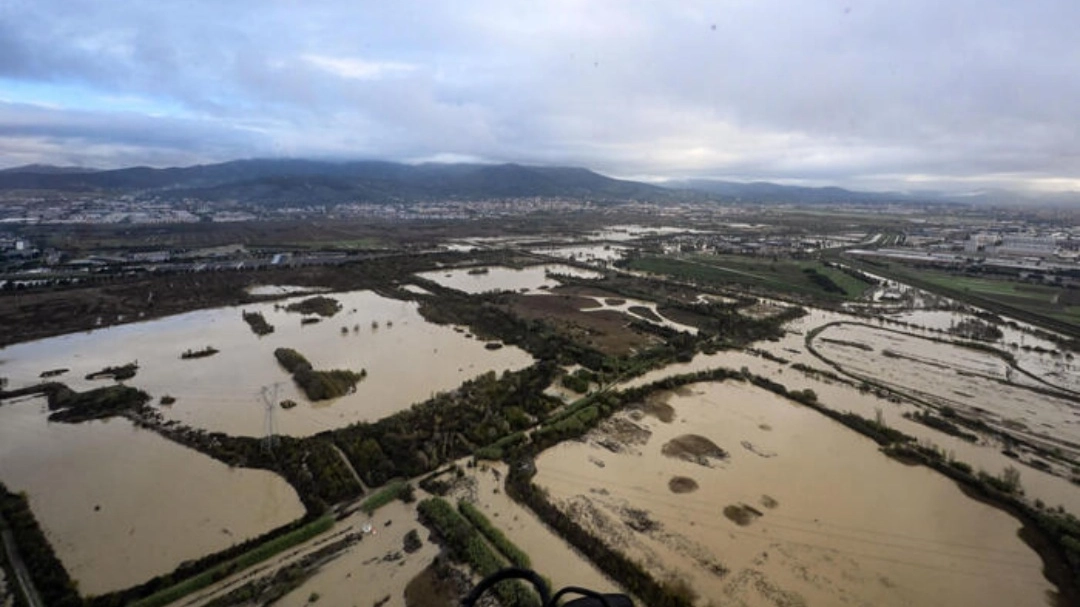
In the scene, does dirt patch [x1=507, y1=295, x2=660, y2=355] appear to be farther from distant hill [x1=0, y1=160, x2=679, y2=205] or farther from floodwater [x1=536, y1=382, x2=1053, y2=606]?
distant hill [x1=0, y1=160, x2=679, y2=205]

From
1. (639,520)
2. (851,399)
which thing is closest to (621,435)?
(639,520)

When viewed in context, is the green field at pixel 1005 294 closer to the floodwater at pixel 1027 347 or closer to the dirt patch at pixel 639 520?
the floodwater at pixel 1027 347

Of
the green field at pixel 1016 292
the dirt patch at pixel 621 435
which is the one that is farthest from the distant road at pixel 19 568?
the green field at pixel 1016 292

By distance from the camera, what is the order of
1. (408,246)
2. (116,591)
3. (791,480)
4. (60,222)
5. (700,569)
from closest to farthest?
(116,591)
(700,569)
(791,480)
(408,246)
(60,222)

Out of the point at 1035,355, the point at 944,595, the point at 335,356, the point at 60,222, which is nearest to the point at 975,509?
the point at 944,595

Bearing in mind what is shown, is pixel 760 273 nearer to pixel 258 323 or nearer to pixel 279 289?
pixel 258 323

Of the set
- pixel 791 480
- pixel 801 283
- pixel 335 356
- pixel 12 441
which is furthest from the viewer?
pixel 801 283

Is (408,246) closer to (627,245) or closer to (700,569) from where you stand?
(627,245)

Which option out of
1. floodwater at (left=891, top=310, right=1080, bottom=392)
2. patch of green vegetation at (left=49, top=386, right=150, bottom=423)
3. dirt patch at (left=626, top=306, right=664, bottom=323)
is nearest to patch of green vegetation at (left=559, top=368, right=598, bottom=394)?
dirt patch at (left=626, top=306, right=664, bottom=323)
